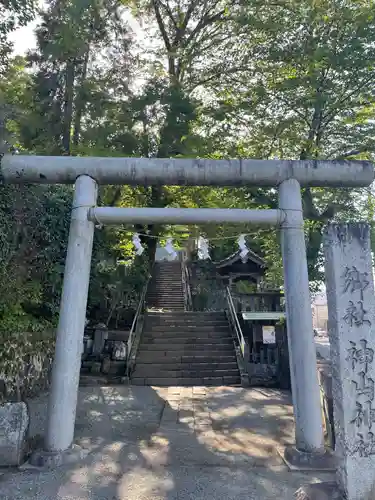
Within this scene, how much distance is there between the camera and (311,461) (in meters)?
4.62

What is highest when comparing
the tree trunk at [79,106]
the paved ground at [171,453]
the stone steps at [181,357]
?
the tree trunk at [79,106]

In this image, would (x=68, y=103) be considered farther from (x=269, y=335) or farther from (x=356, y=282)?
(x=356, y=282)

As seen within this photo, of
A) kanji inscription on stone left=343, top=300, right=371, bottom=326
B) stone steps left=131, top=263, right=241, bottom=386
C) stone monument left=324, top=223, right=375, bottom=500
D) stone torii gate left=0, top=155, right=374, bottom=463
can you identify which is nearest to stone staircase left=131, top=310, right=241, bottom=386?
stone steps left=131, top=263, right=241, bottom=386

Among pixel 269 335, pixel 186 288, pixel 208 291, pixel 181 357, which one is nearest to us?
pixel 269 335

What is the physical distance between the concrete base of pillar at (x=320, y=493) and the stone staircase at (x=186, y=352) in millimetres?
7518

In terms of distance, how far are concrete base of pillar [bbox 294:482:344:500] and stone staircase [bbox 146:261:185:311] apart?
15953mm

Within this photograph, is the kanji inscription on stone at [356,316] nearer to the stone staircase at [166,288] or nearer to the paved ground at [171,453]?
the paved ground at [171,453]

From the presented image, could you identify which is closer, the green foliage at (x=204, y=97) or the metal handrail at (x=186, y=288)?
the green foliage at (x=204, y=97)

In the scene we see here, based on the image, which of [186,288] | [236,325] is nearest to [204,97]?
[236,325]

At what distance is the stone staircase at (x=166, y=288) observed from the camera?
20.3 m

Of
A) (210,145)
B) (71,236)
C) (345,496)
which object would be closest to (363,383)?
(345,496)

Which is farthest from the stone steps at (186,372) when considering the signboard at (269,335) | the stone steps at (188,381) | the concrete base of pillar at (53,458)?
the concrete base of pillar at (53,458)

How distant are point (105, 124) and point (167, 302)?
1173 cm

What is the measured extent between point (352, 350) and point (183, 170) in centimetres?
335
